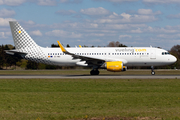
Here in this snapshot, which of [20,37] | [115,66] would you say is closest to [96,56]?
[115,66]

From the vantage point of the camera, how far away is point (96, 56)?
3756cm

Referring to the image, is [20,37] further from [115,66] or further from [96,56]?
[115,66]

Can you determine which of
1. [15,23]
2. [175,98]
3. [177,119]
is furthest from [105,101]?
[15,23]

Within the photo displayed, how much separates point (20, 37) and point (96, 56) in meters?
12.7

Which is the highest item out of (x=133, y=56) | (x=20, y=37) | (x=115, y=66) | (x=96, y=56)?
(x=20, y=37)

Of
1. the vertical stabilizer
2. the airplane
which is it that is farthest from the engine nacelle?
the vertical stabilizer

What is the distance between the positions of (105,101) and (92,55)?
78.8 feet

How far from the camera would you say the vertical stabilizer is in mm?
39750

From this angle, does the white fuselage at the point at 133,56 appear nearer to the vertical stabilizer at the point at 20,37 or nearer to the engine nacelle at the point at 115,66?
the engine nacelle at the point at 115,66

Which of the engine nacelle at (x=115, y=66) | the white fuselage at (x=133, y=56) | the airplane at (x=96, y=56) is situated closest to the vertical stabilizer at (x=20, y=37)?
the airplane at (x=96, y=56)

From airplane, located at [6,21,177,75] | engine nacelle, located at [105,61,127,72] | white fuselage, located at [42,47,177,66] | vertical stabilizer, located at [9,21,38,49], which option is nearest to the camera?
engine nacelle, located at [105,61,127,72]

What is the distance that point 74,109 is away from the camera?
11.8m

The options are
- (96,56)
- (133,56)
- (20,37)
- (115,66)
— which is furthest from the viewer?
(20,37)

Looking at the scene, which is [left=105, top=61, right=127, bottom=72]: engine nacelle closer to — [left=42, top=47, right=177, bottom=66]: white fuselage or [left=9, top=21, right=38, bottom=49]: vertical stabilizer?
[left=42, top=47, right=177, bottom=66]: white fuselage
